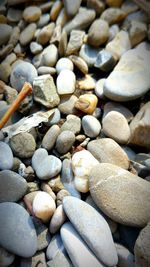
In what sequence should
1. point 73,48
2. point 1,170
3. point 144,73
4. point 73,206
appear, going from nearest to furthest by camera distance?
point 73,206 → point 1,170 → point 144,73 → point 73,48

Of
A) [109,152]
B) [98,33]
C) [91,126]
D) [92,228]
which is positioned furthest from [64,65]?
[92,228]

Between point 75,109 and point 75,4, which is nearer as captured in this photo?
point 75,109

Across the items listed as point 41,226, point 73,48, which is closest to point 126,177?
point 41,226

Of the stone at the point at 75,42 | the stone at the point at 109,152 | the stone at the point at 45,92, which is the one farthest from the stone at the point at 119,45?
the stone at the point at 109,152

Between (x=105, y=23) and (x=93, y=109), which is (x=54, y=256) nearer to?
(x=93, y=109)

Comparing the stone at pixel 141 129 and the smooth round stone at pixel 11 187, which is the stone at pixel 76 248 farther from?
the stone at pixel 141 129

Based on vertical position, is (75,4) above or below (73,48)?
above
